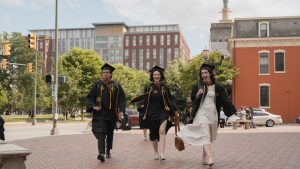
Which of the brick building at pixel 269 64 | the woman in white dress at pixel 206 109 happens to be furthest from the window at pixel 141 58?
the woman in white dress at pixel 206 109

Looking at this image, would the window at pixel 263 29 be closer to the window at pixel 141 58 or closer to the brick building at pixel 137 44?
the brick building at pixel 137 44

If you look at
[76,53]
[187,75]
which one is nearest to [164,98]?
[187,75]

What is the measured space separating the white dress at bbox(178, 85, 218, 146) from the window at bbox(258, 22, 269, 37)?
3901cm

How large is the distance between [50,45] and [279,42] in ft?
367

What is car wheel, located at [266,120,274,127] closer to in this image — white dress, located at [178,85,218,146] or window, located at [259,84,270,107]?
window, located at [259,84,270,107]

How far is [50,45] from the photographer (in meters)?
148

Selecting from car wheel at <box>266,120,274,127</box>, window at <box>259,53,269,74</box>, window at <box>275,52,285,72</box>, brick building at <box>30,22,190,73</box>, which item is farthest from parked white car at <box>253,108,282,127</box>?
brick building at <box>30,22,190,73</box>

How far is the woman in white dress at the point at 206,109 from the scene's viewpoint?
334 inches

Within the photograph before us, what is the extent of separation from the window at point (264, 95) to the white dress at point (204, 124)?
3758 cm

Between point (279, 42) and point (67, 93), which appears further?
point (67, 93)

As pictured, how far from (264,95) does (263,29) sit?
6.59m

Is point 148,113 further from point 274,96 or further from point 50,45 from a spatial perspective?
point 50,45

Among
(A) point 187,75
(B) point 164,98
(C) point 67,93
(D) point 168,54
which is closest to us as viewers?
(B) point 164,98

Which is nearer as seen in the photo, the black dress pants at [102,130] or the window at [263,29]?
the black dress pants at [102,130]
